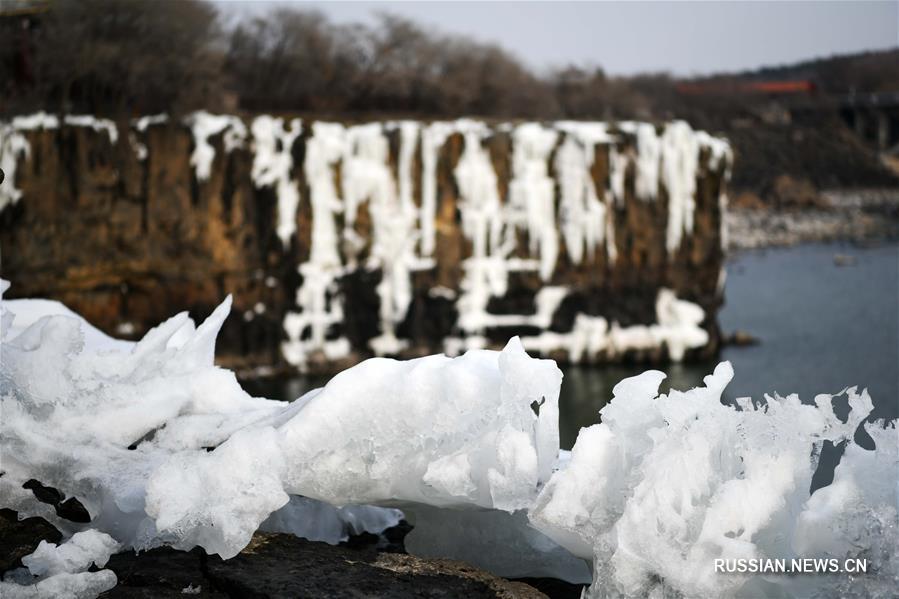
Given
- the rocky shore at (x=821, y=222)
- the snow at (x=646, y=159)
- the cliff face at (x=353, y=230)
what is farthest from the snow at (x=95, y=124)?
the rocky shore at (x=821, y=222)

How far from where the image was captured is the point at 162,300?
17.6 meters

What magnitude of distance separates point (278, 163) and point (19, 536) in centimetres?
1403

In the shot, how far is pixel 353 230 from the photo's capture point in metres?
17.7

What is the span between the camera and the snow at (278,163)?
57.0 feet

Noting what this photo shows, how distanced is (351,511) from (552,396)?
143 centimetres

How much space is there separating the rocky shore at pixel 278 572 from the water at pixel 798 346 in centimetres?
883

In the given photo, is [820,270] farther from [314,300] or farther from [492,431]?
[492,431]

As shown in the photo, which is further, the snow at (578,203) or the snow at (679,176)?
the snow at (679,176)

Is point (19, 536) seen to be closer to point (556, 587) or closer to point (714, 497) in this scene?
point (556, 587)

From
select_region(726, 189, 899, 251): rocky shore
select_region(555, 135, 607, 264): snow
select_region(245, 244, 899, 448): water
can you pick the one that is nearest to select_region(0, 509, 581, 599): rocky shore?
select_region(245, 244, 899, 448): water

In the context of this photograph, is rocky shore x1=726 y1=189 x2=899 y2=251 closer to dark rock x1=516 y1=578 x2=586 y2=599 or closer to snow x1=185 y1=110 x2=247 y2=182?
snow x1=185 y1=110 x2=247 y2=182

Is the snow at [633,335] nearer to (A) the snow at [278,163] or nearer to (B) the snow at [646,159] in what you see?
(B) the snow at [646,159]

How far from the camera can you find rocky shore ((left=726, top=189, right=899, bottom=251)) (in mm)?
39156

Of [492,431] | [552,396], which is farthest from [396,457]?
[552,396]
